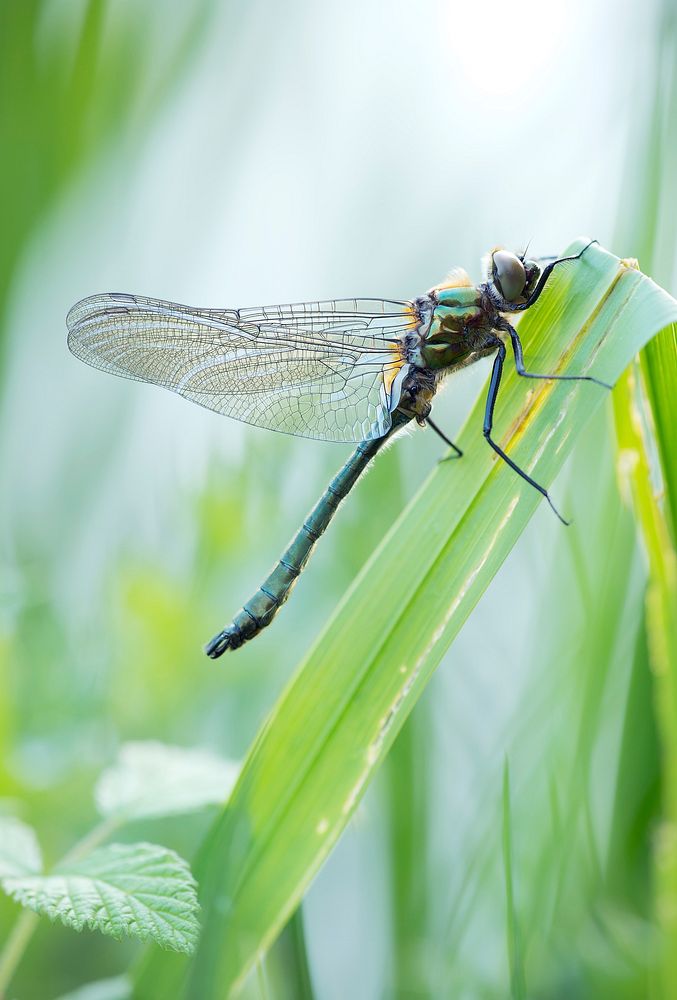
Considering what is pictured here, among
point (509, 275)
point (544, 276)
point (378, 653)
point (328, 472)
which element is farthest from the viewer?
point (328, 472)

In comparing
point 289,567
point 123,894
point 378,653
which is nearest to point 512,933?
point 378,653

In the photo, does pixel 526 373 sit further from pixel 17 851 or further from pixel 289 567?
pixel 17 851

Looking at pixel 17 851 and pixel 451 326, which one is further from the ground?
pixel 451 326

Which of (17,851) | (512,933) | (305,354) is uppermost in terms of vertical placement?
(305,354)

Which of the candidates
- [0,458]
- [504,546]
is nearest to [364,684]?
[504,546]

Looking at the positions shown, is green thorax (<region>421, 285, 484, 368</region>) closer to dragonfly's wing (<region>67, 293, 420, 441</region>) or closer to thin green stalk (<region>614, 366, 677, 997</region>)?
dragonfly's wing (<region>67, 293, 420, 441</region>)

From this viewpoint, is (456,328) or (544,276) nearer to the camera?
(544,276)
